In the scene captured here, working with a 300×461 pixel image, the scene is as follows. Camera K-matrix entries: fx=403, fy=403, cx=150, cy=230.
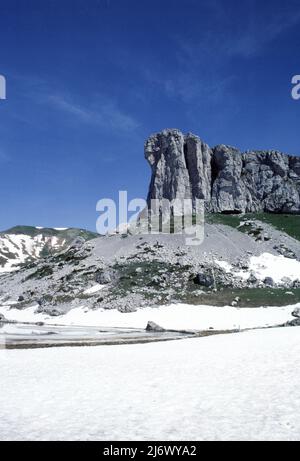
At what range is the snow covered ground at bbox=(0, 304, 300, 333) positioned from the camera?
6059 centimetres

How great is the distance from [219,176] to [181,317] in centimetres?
9429

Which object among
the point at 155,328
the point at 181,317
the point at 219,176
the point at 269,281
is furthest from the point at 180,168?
the point at 155,328

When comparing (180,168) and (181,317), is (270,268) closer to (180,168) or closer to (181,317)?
(181,317)

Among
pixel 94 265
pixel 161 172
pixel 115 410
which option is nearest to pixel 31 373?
pixel 115 410

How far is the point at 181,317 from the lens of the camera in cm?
6469

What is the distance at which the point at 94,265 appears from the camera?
298 feet

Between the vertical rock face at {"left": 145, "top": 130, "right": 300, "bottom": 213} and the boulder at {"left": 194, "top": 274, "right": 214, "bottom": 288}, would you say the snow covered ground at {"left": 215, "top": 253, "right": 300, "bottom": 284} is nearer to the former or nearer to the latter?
the boulder at {"left": 194, "top": 274, "right": 214, "bottom": 288}

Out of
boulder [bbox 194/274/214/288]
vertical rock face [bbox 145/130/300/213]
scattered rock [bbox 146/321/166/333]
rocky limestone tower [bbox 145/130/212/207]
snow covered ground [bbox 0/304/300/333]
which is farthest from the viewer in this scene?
rocky limestone tower [bbox 145/130/212/207]

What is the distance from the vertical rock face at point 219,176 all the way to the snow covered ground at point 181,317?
79.3 meters

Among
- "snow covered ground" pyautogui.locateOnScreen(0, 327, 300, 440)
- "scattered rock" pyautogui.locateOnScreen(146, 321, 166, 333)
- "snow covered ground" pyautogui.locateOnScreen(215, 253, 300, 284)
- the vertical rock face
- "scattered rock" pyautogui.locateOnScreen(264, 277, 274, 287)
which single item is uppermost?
the vertical rock face

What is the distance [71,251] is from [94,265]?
722 inches

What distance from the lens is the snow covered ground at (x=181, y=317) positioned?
60.6 meters

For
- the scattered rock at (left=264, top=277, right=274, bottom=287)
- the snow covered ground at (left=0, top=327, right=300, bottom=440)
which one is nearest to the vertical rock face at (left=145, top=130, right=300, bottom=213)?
the scattered rock at (left=264, top=277, right=274, bottom=287)

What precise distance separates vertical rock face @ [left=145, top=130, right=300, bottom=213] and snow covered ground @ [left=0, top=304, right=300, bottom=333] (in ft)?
260
